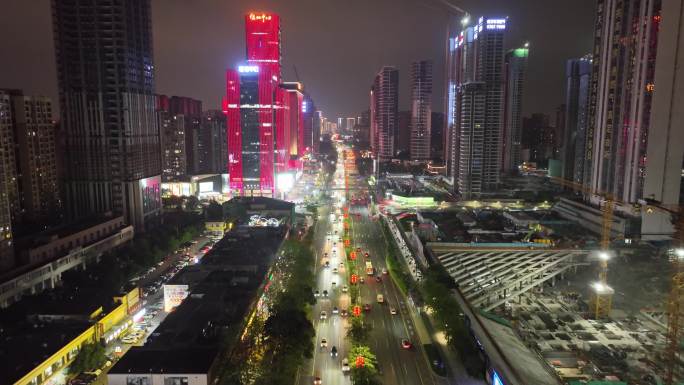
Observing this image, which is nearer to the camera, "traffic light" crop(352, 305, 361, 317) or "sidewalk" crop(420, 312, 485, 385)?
"sidewalk" crop(420, 312, 485, 385)

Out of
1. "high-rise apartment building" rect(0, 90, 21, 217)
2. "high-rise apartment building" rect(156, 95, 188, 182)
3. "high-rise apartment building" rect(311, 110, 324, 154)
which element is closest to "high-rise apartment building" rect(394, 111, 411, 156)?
"high-rise apartment building" rect(311, 110, 324, 154)

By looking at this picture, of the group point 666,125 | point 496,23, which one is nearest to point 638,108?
point 666,125

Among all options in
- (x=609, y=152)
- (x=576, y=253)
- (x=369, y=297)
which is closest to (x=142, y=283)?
(x=369, y=297)

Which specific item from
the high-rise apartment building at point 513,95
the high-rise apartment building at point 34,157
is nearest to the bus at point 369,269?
the high-rise apartment building at point 34,157

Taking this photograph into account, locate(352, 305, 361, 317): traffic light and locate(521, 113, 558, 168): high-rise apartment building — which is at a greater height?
locate(521, 113, 558, 168): high-rise apartment building

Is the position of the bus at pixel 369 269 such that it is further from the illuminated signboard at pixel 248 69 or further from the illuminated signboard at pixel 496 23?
the illuminated signboard at pixel 496 23

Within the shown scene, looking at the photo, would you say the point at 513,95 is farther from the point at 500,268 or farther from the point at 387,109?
the point at 500,268

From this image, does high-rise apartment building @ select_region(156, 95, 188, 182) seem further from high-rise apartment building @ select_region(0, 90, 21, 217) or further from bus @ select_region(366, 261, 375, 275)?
bus @ select_region(366, 261, 375, 275)
